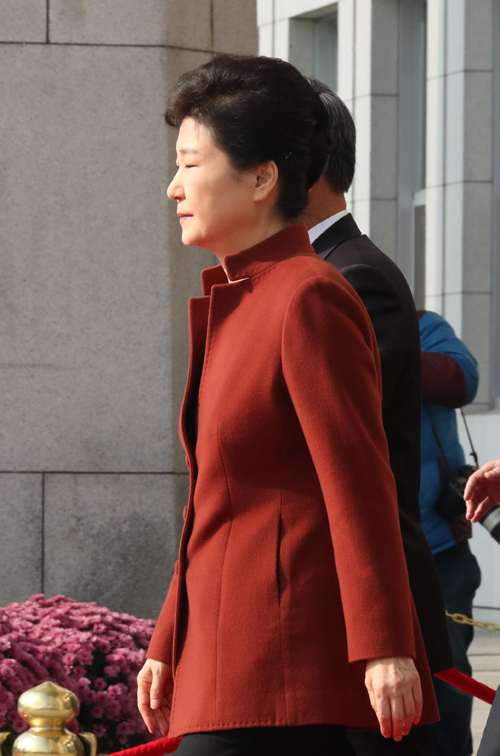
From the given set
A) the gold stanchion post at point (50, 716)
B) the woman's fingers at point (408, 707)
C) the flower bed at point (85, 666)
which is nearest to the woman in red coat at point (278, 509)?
the woman's fingers at point (408, 707)

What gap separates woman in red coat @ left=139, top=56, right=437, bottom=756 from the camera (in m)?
2.16

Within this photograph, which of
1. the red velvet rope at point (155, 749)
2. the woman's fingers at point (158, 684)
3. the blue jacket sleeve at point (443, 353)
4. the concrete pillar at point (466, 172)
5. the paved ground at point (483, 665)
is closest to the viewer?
the woman's fingers at point (158, 684)

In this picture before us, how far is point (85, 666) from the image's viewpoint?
468cm

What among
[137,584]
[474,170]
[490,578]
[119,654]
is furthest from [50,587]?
[474,170]

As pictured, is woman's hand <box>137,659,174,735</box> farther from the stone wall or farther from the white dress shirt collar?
the stone wall

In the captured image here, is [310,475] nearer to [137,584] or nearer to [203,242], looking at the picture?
[203,242]

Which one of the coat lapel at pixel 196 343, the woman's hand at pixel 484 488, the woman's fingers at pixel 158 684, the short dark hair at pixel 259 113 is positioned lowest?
the woman's fingers at pixel 158 684

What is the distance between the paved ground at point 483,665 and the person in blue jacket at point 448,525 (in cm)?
137

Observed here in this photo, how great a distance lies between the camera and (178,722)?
7.59 feet

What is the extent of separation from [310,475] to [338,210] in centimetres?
124

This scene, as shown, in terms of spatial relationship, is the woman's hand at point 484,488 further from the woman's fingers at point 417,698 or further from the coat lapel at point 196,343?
the woman's fingers at point 417,698

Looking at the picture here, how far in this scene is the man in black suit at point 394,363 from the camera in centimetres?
290

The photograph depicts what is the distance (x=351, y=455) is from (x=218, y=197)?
598 mm

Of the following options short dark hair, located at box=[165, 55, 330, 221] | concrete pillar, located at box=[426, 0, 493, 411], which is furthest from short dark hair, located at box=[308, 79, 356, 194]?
concrete pillar, located at box=[426, 0, 493, 411]
